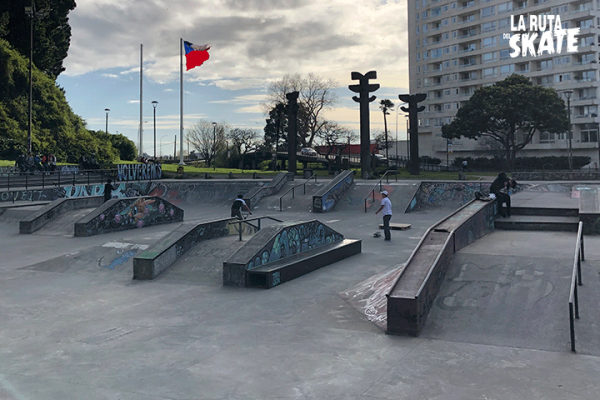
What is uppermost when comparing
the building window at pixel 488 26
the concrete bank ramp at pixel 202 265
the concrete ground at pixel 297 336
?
the building window at pixel 488 26

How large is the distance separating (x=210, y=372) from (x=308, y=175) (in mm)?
26495

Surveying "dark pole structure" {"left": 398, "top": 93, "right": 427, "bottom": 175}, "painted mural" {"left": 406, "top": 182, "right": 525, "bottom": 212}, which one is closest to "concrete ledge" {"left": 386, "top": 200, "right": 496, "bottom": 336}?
"painted mural" {"left": 406, "top": 182, "right": 525, "bottom": 212}

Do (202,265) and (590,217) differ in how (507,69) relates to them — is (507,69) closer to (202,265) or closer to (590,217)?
(590,217)

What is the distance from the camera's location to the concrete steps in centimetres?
1106

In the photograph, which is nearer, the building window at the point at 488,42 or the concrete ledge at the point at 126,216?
the concrete ledge at the point at 126,216

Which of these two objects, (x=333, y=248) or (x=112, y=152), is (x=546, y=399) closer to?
(x=333, y=248)

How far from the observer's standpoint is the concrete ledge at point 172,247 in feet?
32.9

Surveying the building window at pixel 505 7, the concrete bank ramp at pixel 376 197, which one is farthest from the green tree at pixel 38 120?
the building window at pixel 505 7

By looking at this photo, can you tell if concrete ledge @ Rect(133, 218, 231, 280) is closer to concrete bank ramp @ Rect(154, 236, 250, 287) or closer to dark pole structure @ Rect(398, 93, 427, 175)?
concrete bank ramp @ Rect(154, 236, 250, 287)

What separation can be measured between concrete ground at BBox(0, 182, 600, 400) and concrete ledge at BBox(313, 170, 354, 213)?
11.8m

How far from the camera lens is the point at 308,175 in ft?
103

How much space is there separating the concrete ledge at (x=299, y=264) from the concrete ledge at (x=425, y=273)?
2.70 meters

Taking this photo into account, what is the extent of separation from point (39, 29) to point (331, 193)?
101 ft

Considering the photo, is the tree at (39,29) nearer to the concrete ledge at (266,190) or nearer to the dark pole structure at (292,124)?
the dark pole structure at (292,124)
